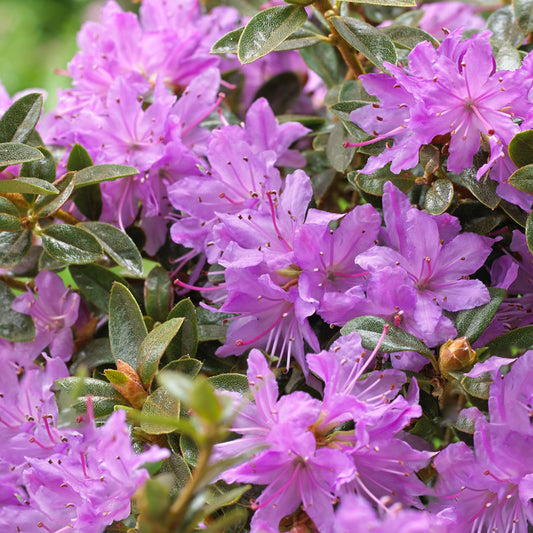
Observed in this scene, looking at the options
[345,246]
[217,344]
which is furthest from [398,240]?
[217,344]

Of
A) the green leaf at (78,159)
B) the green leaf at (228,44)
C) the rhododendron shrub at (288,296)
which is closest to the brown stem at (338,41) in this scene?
the rhododendron shrub at (288,296)

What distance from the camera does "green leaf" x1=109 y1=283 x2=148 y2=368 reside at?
848 mm

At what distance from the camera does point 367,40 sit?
865mm

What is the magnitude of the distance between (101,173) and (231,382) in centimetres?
30

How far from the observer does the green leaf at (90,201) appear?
96 centimetres

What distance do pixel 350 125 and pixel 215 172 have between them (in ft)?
0.57

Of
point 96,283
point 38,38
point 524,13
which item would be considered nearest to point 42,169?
point 96,283

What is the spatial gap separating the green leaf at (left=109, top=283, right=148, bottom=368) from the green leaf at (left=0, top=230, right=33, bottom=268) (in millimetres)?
127

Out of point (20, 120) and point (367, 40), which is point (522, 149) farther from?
point (20, 120)

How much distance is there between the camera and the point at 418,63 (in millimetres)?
771

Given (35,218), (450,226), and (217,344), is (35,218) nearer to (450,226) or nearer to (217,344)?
(217,344)

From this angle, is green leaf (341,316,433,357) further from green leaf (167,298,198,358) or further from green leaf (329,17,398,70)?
green leaf (329,17,398,70)

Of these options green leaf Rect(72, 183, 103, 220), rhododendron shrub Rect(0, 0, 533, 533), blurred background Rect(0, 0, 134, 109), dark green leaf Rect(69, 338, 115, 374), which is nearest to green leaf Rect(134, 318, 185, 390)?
rhododendron shrub Rect(0, 0, 533, 533)

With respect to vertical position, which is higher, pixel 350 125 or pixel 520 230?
pixel 350 125
